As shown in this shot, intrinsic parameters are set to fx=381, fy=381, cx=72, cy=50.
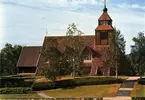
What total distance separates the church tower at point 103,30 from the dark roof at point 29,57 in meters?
9.75

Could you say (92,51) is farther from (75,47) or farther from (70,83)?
(70,83)

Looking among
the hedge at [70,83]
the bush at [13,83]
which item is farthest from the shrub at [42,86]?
the bush at [13,83]

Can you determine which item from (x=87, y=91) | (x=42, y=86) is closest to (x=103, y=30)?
(x=42, y=86)

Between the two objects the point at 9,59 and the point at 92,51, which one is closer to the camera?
the point at 92,51

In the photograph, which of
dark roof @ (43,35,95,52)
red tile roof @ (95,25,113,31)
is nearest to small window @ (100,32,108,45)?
red tile roof @ (95,25,113,31)

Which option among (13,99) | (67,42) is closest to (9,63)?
(67,42)

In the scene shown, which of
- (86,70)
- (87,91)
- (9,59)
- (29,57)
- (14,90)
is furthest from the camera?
(9,59)

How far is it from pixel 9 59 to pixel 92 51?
1818 centimetres

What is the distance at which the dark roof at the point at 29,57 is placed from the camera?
60.2 m

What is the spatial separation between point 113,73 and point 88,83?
11834mm

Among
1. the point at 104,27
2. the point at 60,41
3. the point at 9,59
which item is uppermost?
the point at 104,27

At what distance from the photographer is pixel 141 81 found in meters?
44.2

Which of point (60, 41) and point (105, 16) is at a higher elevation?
point (105, 16)

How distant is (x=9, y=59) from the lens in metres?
69.2
